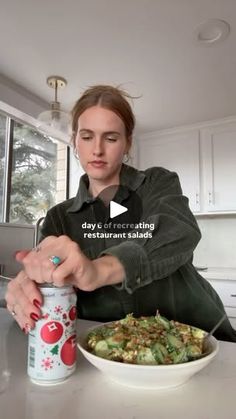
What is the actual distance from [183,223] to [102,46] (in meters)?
1.37

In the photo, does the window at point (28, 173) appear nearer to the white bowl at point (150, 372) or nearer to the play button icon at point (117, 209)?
the play button icon at point (117, 209)

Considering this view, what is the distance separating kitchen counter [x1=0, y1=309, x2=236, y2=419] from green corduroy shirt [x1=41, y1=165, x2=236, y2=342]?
18 centimetres

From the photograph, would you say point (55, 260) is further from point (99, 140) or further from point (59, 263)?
point (99, 140)

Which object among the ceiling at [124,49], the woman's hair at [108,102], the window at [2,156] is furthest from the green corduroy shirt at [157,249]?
the window at [2,156]

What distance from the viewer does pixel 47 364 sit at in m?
0.43

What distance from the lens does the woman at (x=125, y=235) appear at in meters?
0.51

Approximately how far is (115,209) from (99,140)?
0.64 ft

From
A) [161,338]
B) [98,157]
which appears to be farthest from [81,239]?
[161,338]

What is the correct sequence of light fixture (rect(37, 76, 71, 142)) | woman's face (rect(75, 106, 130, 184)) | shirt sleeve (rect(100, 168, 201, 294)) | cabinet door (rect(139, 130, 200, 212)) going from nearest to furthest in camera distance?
1. shirt sleeve (rect(100, 168, 201, 294))
2. woman's face (rect(75, 106, 130, 184))
3. light fixture (rect(37, 76, 71, 142))
4. cabinet door (rect(139, 130, 200, 212))

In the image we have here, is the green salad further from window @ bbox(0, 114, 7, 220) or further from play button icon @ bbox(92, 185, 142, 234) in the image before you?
window @ bbox(0, 114, 7, 220)

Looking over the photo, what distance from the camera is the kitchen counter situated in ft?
1.20

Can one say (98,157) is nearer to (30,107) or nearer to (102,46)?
(102,46)

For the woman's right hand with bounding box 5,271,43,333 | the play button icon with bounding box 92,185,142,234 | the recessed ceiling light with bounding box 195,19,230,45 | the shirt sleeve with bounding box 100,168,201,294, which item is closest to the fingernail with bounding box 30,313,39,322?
the woman's right hand with bounding box 5,271,43,333

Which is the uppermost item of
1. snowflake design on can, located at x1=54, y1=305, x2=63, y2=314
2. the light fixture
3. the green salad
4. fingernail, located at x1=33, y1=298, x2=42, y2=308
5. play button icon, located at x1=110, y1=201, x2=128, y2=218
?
the light fixture
